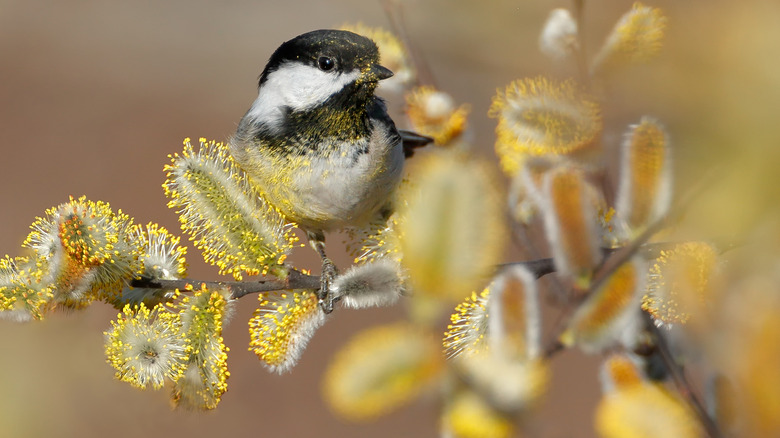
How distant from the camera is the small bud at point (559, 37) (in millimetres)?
1382

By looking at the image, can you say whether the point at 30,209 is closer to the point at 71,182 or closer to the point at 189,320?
the point at 71,182

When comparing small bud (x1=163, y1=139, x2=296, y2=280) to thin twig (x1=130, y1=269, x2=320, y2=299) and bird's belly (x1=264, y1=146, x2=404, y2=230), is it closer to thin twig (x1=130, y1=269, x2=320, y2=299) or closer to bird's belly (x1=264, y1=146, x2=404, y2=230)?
thin twig (x1=130, y1=269, x2=320, y2=299)

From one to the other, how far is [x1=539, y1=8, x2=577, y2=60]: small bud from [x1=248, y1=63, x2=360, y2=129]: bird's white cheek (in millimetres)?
699

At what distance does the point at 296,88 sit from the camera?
2057 mm

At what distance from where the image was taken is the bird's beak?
187 cm

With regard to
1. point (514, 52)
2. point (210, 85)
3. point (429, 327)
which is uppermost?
point (429, 327)

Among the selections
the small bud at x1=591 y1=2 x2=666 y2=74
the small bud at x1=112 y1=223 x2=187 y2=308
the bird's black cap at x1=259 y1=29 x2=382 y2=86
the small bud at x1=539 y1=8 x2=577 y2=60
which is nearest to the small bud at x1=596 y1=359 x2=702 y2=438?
the small bud at x1=591 y1=2 x2=666 y2=74

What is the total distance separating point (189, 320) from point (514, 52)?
84 cm

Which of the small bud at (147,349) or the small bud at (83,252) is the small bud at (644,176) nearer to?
the small bud at (147,349)

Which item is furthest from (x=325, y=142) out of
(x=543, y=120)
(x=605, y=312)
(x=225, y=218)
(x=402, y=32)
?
(x=605, y=312)

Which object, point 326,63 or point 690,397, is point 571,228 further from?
point 326,63

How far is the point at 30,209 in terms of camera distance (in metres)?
5.78

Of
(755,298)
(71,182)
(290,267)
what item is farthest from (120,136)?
(755,298)

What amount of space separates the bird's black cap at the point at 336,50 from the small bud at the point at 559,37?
642mm
